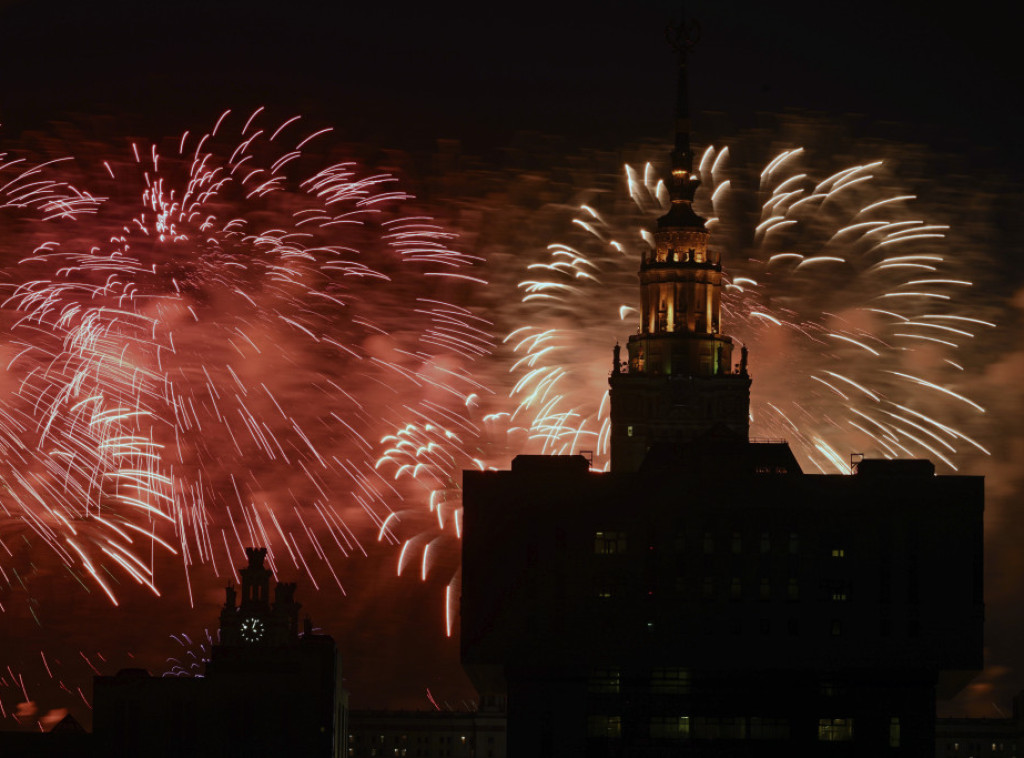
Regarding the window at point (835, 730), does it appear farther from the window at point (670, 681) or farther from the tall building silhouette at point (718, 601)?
the window at point (670, 681)

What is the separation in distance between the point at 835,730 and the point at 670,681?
12.0 metres

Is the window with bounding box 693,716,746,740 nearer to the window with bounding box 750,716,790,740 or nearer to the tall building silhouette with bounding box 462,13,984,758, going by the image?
the tall building silhouette with bounding box 462,13,984,758

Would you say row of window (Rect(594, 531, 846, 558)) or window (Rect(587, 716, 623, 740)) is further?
row of window (Rect(594, 531, 846, 558))

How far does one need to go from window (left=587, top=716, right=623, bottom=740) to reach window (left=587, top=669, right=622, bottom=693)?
219 centimetres

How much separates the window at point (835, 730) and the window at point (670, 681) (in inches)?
384

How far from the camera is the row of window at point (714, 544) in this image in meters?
149

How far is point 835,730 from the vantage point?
146000 millimetres

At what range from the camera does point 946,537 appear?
148625 millimetres

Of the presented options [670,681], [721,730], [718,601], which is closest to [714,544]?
[718,601]

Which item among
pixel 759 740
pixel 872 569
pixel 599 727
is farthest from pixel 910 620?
pixel 599 727

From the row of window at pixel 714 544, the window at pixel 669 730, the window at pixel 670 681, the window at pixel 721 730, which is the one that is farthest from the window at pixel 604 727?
the row of window at pixel 714 544

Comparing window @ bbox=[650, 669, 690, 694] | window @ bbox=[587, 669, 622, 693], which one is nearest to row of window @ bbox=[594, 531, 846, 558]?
window @ bbox=[587, 669, 622, 693]

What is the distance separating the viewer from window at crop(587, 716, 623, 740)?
146500 millimetres

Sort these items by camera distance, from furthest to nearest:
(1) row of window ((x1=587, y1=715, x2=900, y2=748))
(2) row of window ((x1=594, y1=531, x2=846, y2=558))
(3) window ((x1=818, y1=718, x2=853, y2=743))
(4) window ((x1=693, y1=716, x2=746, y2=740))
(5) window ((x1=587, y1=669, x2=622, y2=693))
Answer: (2) row of window ((x1=594, y1=531, x2=846, y2=558)) → (5) window ((x1=587, y1=669, x2=622, y2=693)) → (4) window ((x1=693, y1=716, x2=746, y2=740)) → (1) row of window ((x1=587, y1=715, x2=900, y2=748)) → (3) window ((x1=818, y1=718, x2=853, y2=743))
